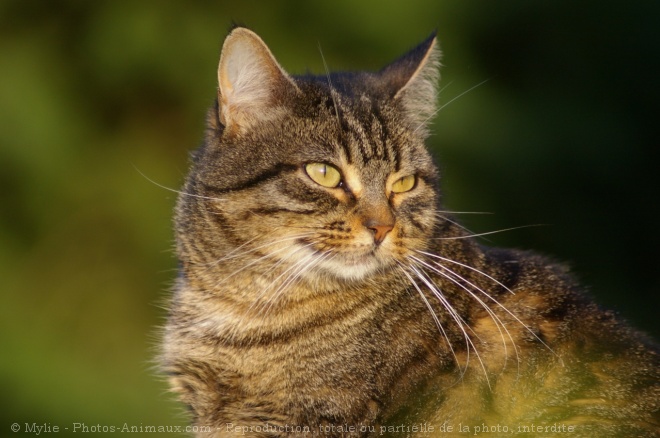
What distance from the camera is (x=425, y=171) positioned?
11.3 ft

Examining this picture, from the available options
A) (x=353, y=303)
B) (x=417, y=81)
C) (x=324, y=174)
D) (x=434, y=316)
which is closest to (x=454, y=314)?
(x=434, y=316)

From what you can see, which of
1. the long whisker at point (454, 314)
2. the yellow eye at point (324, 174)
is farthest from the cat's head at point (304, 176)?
the long whisker at point (454, 314)

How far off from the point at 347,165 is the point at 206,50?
3.44m

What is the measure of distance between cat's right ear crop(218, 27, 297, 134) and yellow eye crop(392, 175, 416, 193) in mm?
494

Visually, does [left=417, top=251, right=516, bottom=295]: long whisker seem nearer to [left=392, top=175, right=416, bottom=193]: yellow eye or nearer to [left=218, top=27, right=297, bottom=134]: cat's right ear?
[left=392, top=175, right=416, bottom=193]: yellow eye

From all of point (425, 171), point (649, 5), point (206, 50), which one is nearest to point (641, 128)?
point (649, 5)

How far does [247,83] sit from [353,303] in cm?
86

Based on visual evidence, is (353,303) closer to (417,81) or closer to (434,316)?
(434,316)

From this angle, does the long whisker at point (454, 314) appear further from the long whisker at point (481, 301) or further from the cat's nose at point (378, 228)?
the cat's nose at point (378, 228)

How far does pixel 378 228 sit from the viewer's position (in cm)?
308

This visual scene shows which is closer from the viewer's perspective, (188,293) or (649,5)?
(188,293)

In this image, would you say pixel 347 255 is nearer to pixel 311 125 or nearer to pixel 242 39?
pixel 311 125

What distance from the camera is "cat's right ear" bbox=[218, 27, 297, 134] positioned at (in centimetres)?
311

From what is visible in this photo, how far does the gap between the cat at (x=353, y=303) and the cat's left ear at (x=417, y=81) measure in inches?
1.0
